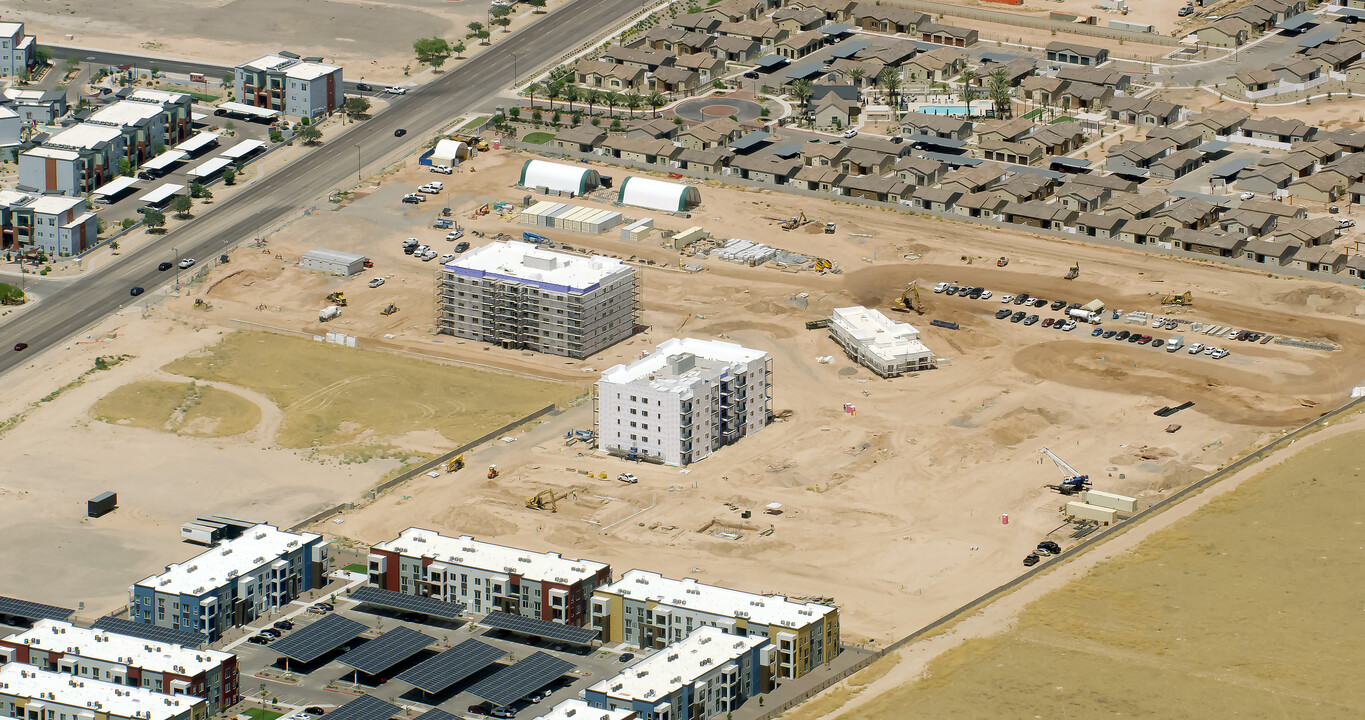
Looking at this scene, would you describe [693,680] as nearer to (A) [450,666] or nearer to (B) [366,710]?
(A) [450,666]

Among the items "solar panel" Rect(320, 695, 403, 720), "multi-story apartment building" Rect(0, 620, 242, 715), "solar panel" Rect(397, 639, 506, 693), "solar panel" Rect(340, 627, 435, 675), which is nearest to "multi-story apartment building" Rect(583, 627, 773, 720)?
"solar panel" Rect(397, 639, 506, 693)

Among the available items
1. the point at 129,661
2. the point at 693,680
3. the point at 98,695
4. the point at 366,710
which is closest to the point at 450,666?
the point at 366,710

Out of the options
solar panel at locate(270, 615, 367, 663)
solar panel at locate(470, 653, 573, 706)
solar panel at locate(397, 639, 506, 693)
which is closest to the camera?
solar panel at locate(470, 653, 573, 706)

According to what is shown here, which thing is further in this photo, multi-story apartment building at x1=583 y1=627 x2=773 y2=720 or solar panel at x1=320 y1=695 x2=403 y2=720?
solar panel at x1=320 y1=695 x2=403 y2=720

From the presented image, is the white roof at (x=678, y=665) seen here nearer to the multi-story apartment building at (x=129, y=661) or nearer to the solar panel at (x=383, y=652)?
the solar panel at (x=383, y=652)

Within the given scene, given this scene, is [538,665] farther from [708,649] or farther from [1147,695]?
[1147,695]

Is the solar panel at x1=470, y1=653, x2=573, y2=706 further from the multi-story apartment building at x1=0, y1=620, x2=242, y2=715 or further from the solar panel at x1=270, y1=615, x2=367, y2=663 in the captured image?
the multi-story apartment building at x1=0, y1=620, x2=242, y2=715
